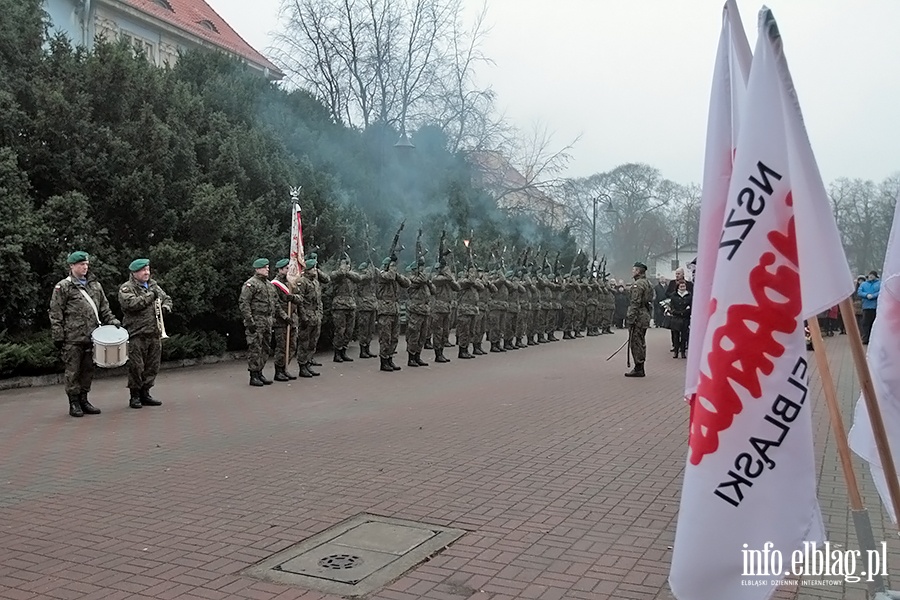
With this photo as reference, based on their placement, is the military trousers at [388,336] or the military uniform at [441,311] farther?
the military uniform at [441,311]

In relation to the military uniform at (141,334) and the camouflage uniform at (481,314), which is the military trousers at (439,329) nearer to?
the camouflage uniform at (481,314)

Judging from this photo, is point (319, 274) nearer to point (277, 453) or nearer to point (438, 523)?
point (277, 453)

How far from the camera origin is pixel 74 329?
32.8 ft

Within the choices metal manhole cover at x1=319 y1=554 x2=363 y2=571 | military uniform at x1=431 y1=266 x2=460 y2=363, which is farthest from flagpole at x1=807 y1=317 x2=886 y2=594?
military uniform at x1=431 y1=266 x2=460 y2=363

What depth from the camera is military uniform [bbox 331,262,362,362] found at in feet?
55.7

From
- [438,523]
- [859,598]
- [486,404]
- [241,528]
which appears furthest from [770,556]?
[486,404]

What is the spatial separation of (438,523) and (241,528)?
52.2 inches

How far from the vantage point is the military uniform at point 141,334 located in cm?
1060

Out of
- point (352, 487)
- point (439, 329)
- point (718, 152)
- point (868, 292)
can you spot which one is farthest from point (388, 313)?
point (868, 292)

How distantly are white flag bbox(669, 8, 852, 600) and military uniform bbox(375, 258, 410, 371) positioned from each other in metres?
12.6

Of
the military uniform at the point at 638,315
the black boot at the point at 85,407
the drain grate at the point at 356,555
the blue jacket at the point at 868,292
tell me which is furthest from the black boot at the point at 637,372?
the drain grate at the point at 356,555

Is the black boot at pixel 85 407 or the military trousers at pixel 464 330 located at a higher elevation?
the military trousers at pixel 464 330

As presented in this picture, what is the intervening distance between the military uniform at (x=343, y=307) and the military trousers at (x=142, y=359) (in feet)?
20.6

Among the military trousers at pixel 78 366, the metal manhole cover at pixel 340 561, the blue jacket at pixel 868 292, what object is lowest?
the metal manhole cover at pixel 340 561
